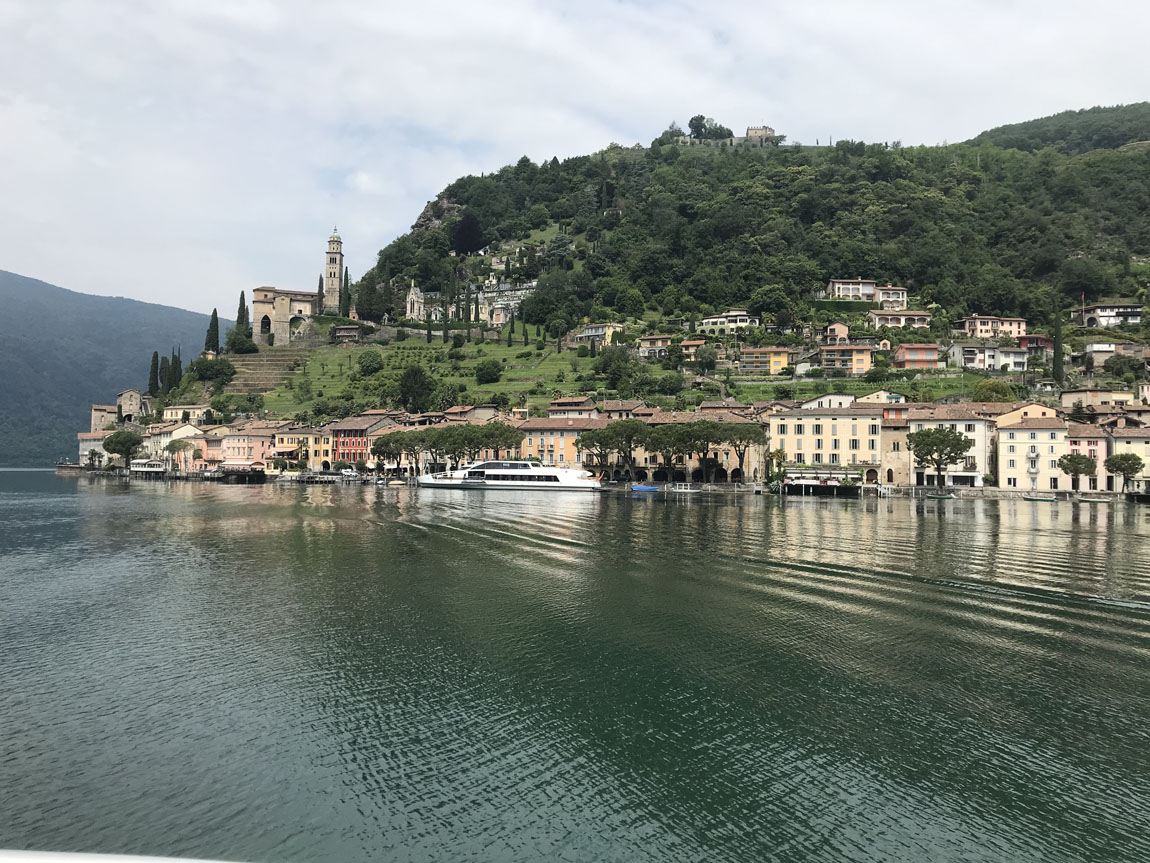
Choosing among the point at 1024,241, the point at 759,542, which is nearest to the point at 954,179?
the point at 1024,241

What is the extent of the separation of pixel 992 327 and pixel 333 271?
362ft

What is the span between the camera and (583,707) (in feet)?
45.4

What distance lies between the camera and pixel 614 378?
296 feet

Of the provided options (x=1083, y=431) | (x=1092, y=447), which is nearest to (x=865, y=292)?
(x=1083, y=431)

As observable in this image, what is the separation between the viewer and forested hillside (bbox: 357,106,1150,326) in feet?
371

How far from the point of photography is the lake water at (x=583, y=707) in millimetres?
9898

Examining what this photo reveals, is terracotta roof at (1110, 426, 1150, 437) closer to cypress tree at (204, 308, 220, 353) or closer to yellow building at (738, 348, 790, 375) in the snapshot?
yellow building at (738, 348, 790, 375)

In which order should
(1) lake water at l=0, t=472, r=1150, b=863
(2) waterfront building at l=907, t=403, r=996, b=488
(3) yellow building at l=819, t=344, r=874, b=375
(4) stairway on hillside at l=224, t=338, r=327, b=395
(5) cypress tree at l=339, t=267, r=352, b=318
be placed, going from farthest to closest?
(5) cypress tree at l=339, t=267, r=352, b=318, (4) stairway on hillside at l=224, t=338, r=327, b=395, (3) yellow building at l=819, t=344, r=874, b=375, (2) waterfront building at l=907, t=403, r=996, b=488, (1) lake water at l=0, t=472, r=1150, b=863

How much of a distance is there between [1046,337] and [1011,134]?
113253 millimetres

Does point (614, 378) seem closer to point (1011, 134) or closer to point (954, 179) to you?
point (954, 179)

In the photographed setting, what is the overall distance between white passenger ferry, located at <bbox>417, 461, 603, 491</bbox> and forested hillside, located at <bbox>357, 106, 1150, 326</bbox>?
52.3 meters


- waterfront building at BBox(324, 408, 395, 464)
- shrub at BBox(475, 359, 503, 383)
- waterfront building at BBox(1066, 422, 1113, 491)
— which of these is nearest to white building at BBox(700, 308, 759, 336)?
shrub at BBox(475, 359, 503, 383)

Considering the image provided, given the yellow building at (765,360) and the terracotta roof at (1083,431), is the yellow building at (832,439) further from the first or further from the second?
A: the yellow building at (765,360)

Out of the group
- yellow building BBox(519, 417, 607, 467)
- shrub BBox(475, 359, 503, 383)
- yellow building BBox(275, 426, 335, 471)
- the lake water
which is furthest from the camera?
shrub BBox(475, 359, 503, 383)
